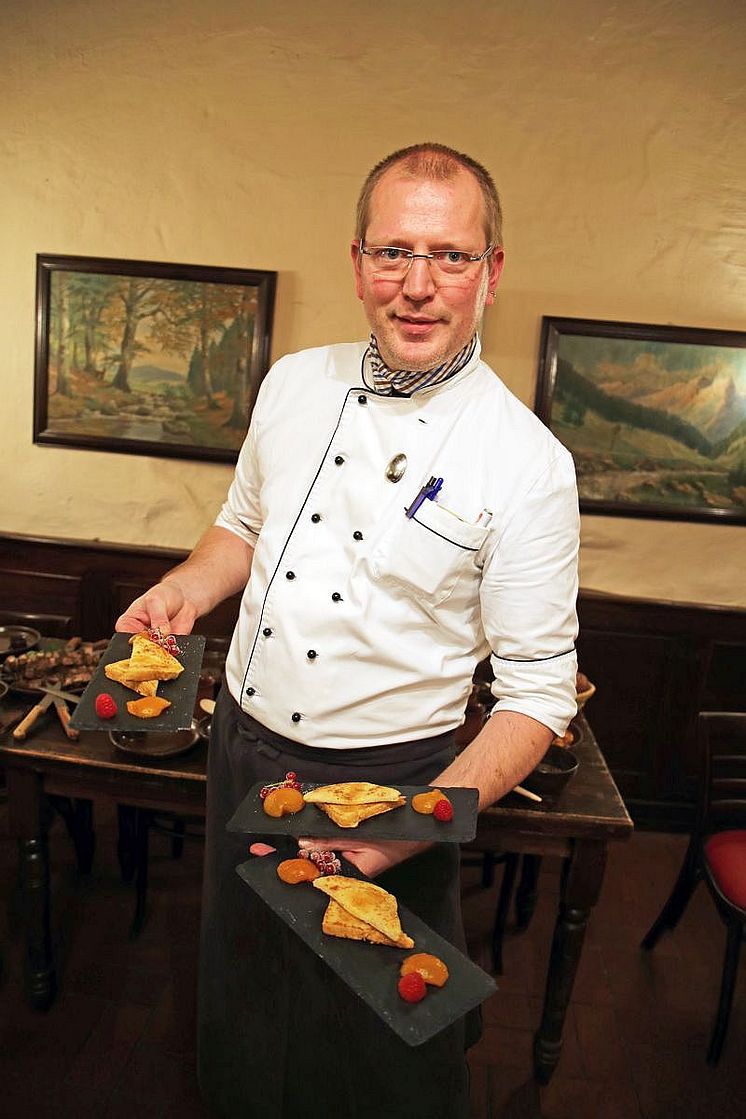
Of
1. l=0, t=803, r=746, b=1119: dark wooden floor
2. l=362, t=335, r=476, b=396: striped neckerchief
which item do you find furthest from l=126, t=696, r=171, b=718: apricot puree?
l=0, t=803, r=746, b=1119: dark wooden floor

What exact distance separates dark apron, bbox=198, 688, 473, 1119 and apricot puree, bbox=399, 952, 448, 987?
1.20 ft

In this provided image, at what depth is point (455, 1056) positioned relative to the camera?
5.38 feet

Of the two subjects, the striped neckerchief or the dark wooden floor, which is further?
the dark wooden floor

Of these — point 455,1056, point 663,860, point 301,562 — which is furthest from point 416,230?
point 663,860

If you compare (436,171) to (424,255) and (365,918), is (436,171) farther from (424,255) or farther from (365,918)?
(365,918)

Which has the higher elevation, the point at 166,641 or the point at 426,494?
the point at 426,494

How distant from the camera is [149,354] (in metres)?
3.71

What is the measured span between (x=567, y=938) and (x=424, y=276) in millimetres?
1833

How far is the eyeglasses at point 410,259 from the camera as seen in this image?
1411mm

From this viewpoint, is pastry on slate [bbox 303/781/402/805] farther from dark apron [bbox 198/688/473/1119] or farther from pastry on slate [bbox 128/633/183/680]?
pastry on slate [bbox 128/633/183/680]

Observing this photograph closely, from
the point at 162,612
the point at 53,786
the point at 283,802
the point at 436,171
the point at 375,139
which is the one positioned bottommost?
the point at 53,786

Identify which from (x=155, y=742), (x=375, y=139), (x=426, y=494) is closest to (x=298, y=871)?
(x=426, y=494)

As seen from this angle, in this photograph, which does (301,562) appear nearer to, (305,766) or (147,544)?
(305,766)

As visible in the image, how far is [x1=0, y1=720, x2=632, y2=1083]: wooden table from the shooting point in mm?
2119
